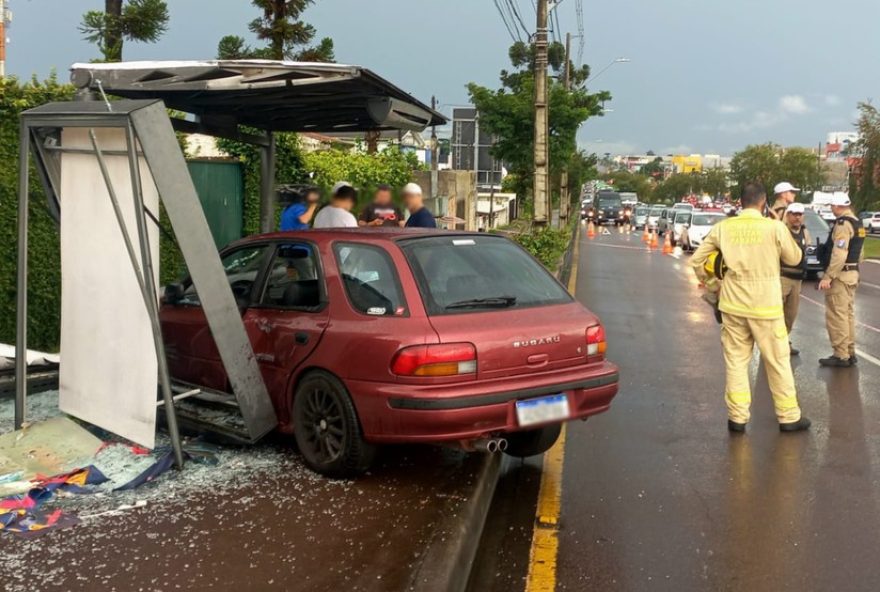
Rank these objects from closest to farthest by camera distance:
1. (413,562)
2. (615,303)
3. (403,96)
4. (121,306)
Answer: (413,562), (121,306), (403,96), (615,303)

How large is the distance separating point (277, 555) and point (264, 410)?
1.45m

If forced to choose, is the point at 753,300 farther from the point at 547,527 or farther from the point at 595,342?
the point at 547,527

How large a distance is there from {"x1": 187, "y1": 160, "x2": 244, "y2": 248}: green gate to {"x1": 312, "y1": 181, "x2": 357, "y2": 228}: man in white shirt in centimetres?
278

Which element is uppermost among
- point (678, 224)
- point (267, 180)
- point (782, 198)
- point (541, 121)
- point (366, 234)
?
point (541, 121)

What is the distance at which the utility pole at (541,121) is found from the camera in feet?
58.9

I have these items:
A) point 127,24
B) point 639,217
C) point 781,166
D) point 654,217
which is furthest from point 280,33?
point 781,166

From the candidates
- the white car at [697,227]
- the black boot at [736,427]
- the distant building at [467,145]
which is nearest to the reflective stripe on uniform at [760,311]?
the black boot at [736,427]

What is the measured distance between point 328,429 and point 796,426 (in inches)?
144

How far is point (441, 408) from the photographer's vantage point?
462 centimetres

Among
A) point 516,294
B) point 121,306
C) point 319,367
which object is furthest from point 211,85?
point 516,294

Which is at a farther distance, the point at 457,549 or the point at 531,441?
the point at 531,441

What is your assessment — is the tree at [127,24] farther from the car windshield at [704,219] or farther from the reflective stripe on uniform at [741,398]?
the car windshield at [704,219]

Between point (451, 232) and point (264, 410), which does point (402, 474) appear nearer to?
point (264, 410)

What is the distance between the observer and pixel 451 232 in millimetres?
5641
